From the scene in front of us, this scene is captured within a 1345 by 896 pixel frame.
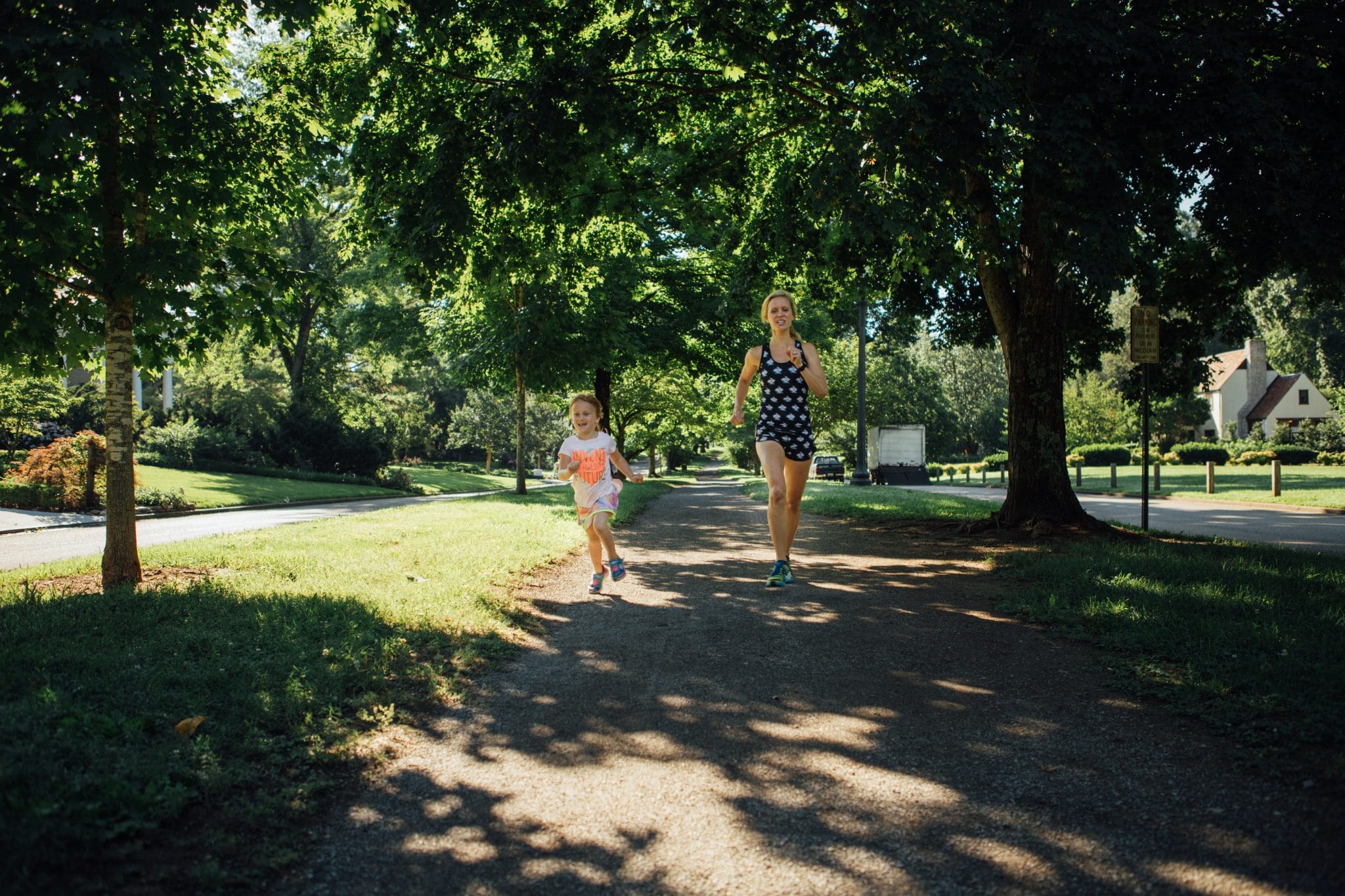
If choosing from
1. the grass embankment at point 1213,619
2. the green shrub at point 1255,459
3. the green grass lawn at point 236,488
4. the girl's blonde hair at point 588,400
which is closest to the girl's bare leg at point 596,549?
the girl's blonde hair at point 588,400

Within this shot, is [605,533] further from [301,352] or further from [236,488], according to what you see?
[301,352]

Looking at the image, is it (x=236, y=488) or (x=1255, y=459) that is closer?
(x=236, y=488)

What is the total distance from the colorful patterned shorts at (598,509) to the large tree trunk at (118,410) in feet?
12.2

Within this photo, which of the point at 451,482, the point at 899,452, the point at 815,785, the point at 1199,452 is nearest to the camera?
the point at 815,785

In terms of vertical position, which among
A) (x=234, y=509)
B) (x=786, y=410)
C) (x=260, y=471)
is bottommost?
(x=234, y=509)

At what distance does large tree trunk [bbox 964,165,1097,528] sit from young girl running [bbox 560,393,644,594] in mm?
5812

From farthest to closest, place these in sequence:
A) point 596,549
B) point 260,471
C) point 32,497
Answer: point 260,471, point 32,497, point 596,549

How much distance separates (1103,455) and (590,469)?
47.5 m

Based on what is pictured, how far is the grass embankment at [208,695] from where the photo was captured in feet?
8.98

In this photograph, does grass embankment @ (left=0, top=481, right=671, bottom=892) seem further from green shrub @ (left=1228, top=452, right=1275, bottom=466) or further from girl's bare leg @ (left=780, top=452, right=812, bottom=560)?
green shrub @ (left=1228, top=452, right=1275, bottom=466)

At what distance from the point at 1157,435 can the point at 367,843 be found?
5853 centimetres

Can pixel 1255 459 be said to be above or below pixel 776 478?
below

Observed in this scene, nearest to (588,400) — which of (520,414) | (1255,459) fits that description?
(520,414)

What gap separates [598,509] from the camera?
24.4ft
